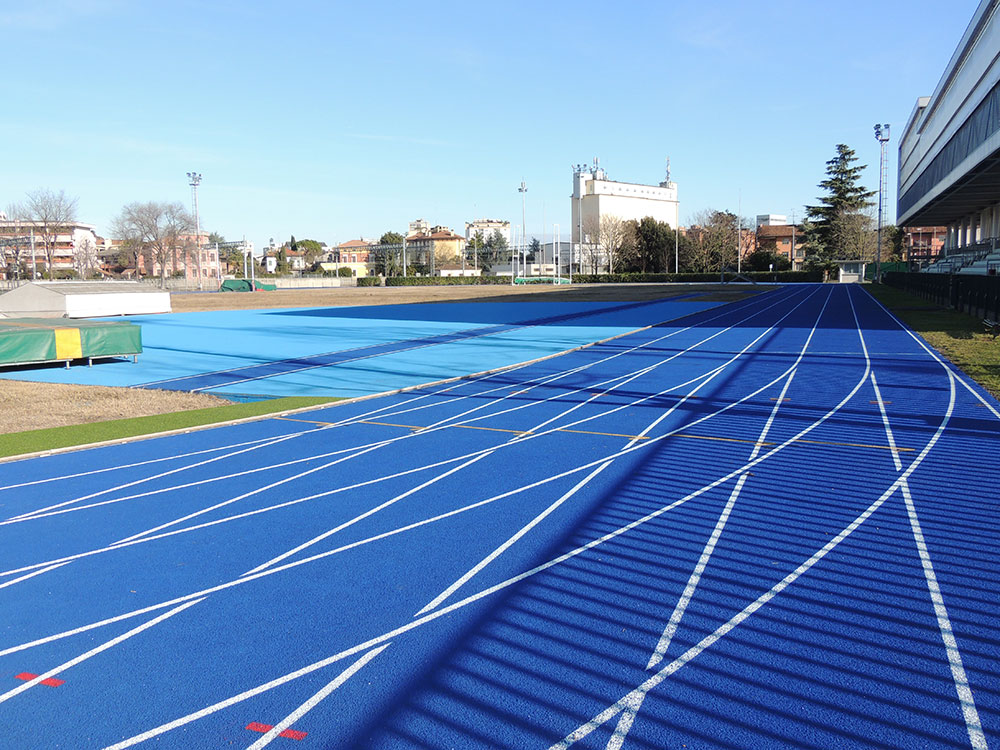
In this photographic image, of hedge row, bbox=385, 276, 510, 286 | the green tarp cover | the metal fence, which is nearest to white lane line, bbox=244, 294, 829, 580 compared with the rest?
the metal fence

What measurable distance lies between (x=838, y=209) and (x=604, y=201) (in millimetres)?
37417

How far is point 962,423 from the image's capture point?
11.1 m

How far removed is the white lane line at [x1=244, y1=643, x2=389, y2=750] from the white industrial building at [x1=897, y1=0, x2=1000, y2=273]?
27937 mm

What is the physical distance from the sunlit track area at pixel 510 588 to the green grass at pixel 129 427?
669mm

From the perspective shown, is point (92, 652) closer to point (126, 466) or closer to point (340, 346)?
point (126, 466)

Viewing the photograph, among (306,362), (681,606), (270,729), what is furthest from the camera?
(306,362)

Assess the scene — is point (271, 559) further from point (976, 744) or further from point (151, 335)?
point (151, 335)

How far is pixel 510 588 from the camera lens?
5.63 metres

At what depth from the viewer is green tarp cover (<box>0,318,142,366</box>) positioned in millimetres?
18562

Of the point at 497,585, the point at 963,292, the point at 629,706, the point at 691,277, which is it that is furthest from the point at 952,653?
the point at 691,277

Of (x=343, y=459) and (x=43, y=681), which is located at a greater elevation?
(x=343, y=459)

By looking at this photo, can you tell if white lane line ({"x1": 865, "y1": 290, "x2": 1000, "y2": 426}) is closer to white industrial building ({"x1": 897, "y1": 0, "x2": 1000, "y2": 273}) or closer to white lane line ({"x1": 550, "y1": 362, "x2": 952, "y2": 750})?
white lane line ({"x1": 550, "y1": 362, "x2": 952, "y2": 750})

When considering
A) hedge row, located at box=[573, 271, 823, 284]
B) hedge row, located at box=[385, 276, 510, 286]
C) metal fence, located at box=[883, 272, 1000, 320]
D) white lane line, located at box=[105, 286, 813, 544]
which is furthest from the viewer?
hedge row, located at box=[385, 276, 510, 286]

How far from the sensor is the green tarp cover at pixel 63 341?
18562 millimetres
